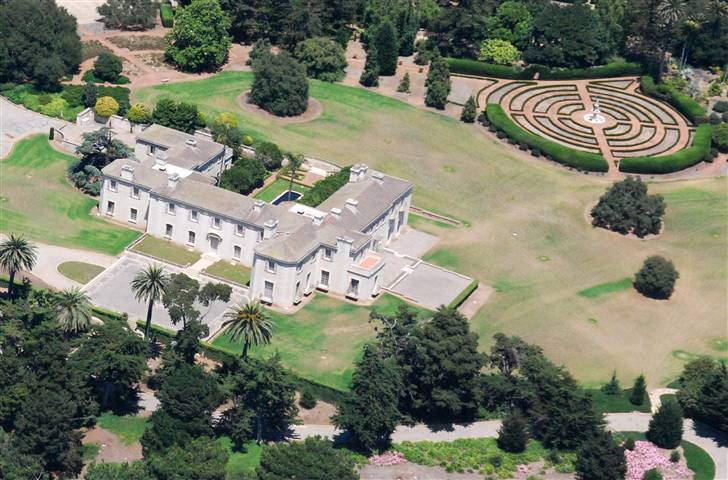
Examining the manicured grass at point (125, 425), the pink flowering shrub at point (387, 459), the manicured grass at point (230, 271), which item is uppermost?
the manicured grass at point (230, 271)

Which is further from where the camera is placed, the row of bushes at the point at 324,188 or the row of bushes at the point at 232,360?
the row of bushes at the point at 324,188

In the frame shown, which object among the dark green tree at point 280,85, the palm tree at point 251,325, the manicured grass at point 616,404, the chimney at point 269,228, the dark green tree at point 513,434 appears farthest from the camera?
the dark green tree at point 280,85

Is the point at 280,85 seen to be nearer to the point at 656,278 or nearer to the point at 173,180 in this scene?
the point at 173,180

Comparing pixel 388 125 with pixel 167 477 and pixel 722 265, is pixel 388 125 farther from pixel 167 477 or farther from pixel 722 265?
pixel 167 477

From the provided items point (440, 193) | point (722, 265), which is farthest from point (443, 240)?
point (722, 265)

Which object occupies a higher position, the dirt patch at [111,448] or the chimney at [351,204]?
the chimney at [351,204]

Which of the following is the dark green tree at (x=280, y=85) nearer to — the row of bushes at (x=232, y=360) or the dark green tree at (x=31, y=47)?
the dark green tree at (x=31, y=47)

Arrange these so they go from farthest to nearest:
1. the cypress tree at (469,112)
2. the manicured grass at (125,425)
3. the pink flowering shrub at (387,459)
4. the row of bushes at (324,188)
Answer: the cypress tree at (469,112), the row of bushes at (324,188), the manicured grass at (125,425), the pink flowering shrub at (387,459)

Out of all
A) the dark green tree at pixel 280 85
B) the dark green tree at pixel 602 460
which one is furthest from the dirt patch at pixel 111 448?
the dark green tree at pixel 280 85
